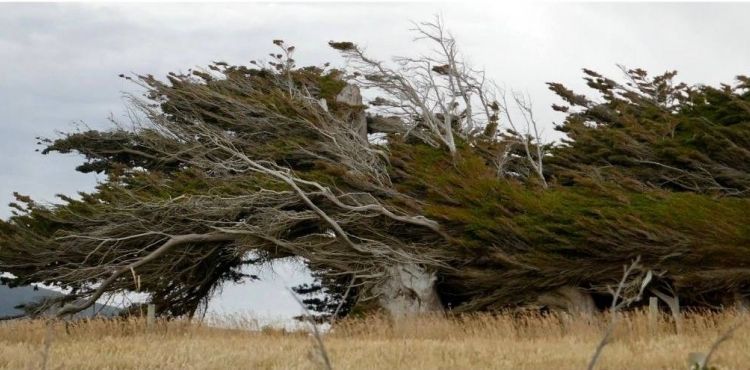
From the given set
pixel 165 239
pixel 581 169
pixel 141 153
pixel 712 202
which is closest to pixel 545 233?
pixel 712 202

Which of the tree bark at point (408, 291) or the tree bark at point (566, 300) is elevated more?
the tree bark at point (408, 291)

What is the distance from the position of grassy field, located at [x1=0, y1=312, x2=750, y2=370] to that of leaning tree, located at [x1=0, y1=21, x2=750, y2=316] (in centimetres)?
200

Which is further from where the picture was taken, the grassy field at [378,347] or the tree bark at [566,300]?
the tree bark at [566,300]

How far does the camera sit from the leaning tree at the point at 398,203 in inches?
777

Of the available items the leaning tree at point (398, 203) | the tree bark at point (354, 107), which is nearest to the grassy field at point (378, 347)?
the leaning tree at point (398, 203)

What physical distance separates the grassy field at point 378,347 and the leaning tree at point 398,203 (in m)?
2.00

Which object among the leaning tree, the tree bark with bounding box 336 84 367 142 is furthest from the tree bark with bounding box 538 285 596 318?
the tree bark with bounding box 336 84 367 142

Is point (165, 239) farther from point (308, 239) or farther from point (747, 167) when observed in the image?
point (747, 167)

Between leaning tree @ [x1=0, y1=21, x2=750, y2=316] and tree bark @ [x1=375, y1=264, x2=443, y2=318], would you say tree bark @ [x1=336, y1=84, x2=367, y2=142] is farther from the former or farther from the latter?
tree bark @ [x1=375, y1=264, x2=443, y2=318]

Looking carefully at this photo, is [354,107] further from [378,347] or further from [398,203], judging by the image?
[378,347]

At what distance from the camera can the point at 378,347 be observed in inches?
529

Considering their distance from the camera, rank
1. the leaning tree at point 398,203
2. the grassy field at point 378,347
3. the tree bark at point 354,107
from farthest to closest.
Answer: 1. the tree bark at point 354,107
2. the leaning tree at point 398,203
3. the grassy field at point 378,347

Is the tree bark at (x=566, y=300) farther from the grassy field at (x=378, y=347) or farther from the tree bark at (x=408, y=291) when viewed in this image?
the tree bark at (x=408, y=291)

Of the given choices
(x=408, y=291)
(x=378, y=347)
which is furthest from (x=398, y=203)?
(x=378, y=347)
